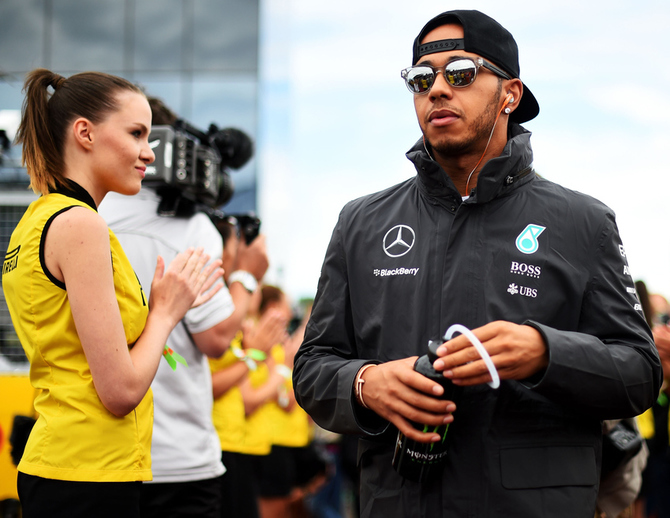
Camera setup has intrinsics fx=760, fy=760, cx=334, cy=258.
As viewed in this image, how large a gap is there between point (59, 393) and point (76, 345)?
0.47ft

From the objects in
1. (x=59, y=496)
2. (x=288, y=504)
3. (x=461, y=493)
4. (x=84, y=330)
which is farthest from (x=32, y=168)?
(x=288, y=504)

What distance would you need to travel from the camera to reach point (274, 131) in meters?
20.2

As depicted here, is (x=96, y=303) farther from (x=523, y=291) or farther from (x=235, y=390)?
(x=235, y=390)

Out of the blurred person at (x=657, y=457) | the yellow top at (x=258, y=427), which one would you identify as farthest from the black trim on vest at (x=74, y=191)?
the blurred person at (x=657, y=457)

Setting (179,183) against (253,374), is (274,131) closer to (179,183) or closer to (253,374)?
(253,374)

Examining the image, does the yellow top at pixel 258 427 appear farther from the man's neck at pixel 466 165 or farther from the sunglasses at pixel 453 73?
the sunglasses at pixel 453 73

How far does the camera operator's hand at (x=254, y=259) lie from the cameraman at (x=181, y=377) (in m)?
0.71

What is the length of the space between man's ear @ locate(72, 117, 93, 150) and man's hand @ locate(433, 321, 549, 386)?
133 centimetres

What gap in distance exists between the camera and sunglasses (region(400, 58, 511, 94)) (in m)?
A: 2.27

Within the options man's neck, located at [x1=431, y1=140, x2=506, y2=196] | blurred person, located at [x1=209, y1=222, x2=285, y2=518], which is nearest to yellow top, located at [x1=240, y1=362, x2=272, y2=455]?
blurred person, located at [x1=209, y1=222, x2=285, y2=518]

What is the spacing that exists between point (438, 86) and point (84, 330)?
4.12ft

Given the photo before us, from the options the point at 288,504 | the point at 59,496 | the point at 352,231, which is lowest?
the point at 288,504

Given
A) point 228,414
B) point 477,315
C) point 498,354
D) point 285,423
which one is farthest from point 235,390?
point 498,354

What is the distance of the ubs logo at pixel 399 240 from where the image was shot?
2.26 meters
